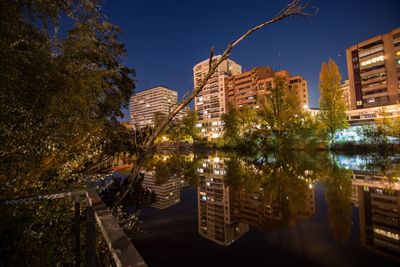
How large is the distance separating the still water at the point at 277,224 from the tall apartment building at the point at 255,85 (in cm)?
7569

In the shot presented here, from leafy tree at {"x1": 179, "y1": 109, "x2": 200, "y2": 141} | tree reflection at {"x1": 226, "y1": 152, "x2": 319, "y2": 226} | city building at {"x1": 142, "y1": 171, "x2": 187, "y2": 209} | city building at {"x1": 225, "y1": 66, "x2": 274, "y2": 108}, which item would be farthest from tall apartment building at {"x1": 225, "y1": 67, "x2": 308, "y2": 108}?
city building at {"x1": 142, "y1": 171, "x2": 187, "y2": 209}

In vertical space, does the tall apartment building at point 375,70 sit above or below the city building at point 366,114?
above

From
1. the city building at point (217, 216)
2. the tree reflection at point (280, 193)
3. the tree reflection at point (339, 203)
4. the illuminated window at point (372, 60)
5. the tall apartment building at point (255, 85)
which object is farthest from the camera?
the tall apartment building at point (255, 85)

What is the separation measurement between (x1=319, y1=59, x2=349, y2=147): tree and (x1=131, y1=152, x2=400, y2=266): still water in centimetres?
2569

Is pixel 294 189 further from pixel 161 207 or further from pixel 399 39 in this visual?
pixel 399 39

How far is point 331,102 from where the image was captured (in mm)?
37281

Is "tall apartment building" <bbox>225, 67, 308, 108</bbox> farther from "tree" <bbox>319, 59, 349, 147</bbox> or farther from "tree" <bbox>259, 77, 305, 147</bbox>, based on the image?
"tree" <bbox>259, 77, 305, 147</bbox>

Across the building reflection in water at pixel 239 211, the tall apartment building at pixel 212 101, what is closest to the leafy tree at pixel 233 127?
the building reflection in water at pixel 239 211

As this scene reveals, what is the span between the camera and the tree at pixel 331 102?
120 ft

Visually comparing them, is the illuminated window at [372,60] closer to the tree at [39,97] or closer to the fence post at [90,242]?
the tree at [39,97]

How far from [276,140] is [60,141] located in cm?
3783

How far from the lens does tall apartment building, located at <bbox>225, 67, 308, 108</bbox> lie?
3435 inches

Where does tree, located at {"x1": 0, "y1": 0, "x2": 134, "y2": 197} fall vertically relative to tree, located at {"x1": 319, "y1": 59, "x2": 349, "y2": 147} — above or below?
below

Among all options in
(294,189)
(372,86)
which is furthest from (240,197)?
(372,86)
